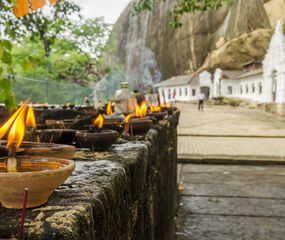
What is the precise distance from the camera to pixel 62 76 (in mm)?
29531

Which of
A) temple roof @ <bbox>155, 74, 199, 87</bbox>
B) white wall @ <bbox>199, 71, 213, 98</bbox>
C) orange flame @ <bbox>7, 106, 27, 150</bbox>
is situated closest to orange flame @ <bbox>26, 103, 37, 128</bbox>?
orange flame @ <bbox>7, 106, 27, 150</bbox>

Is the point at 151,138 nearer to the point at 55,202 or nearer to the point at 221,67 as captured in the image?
the point at 55,202

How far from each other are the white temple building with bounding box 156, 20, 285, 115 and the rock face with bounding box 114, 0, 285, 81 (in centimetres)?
175

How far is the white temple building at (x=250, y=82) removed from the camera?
83.3ft

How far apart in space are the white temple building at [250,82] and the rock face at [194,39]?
1746 millimetres

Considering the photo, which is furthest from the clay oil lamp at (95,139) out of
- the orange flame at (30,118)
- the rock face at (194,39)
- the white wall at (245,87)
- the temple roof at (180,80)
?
the temple roof at (180,80)

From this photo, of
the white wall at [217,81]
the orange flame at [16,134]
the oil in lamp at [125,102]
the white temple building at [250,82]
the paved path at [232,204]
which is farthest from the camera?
the white wall at [217,81]

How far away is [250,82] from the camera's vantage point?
36.1 m

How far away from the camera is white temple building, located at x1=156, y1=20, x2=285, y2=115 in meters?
25.4

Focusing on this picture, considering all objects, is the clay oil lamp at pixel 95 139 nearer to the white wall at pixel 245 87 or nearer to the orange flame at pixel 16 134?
the orange flame at pixel 16 134

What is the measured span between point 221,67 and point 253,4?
33.9 ft

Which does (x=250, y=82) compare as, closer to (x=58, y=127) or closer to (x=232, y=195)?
(x=232, y=195)

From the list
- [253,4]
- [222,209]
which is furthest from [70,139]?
[253,4]

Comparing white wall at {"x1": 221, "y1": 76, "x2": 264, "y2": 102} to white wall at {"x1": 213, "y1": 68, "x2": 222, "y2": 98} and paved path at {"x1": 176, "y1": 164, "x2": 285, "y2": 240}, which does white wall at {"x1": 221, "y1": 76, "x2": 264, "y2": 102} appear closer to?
white wall at {"x1": 213, "y1": 68, "x2": 222, "y2": 98}
